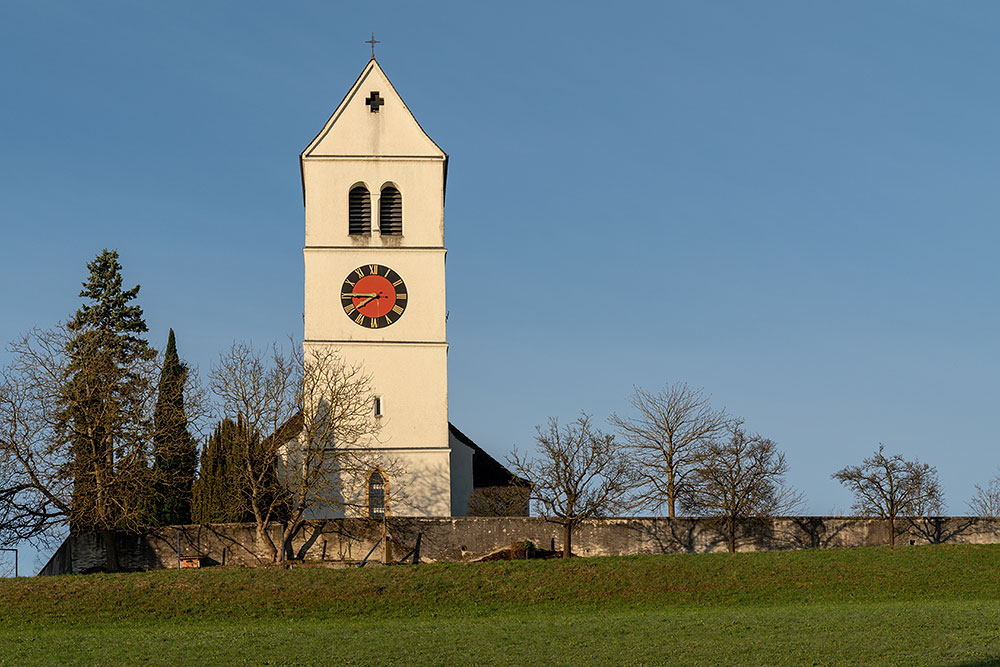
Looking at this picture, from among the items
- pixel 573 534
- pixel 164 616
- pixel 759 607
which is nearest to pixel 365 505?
pixel 573 534

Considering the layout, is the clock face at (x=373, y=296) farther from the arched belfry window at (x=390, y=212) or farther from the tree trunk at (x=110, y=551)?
the tree trunk at (x=110, y=551)

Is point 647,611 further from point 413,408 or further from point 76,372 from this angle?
point 76,372

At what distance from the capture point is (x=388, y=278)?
44312mm

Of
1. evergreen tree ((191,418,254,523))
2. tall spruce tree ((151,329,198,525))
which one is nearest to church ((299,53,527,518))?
evergreen tree ((191,418,254,523))

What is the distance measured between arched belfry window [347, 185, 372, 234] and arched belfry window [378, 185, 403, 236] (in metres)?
0.43

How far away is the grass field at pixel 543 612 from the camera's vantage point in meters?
24.1

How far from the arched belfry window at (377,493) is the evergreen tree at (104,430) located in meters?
7.37

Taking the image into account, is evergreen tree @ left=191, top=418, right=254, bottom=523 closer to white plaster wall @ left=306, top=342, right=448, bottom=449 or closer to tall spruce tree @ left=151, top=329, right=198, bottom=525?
tall spruce tree @ left=151, top=329, right=198, bottom=525

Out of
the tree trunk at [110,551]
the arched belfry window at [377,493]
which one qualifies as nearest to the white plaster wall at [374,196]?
the arched belfry window at [377,493]

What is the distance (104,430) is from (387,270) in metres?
11.0

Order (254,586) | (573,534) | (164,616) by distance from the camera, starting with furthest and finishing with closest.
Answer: (573,534) → (254,586) → (164,616)

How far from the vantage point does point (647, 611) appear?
30922 millimetres

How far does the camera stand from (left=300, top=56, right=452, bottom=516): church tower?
43.2 m

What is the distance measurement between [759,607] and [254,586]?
12.8 metres
